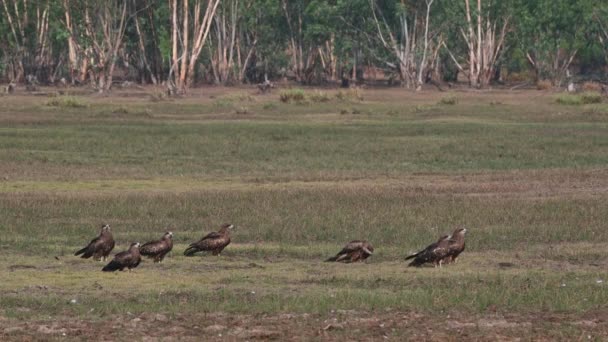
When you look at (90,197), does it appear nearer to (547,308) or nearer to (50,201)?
(50,201)

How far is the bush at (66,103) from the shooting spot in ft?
179

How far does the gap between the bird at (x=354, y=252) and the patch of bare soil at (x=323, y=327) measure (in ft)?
11.6

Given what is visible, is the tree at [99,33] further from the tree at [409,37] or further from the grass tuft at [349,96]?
the tree at [409,37]

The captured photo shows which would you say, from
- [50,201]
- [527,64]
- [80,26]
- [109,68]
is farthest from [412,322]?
[527,64]

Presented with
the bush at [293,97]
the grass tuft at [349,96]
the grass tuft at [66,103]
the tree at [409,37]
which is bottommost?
the grass tuft at [349,96]

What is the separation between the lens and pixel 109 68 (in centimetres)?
6950

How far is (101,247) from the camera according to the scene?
52.7ft

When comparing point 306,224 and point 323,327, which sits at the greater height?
point 323,327

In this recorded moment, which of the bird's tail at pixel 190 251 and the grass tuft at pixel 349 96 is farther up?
the bird's tail at pixel 190 251

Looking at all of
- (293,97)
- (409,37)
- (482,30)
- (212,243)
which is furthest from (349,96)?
(212,243)

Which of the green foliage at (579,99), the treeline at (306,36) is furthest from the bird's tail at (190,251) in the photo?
the treeline at (306,36)

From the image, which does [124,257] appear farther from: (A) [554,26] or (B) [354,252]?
(A) [554,26]

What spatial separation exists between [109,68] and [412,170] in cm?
4148

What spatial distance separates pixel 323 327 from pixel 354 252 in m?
4.40
